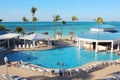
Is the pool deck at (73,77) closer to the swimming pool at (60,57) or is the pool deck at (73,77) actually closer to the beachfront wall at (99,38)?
the swimming pool at (60,57)

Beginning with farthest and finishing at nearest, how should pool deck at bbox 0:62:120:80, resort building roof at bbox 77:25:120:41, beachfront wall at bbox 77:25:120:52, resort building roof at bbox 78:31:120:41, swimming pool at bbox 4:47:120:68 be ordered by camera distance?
1. resort building roof at bbox 77:25:120:41
2. resort building roof at bbox 78:31:120:41
3. beachfront wall at bbox 77:25:120:52
4. swimming pool at bbox 4:47:120:68
5. pool deck at bbox 0:62:120:80

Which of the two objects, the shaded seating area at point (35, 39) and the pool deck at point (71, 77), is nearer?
the pool deck at point (71, 77)

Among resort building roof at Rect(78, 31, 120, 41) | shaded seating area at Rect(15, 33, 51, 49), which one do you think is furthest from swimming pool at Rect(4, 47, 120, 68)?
resort building roof at Rect(78, 31, 120, 41)

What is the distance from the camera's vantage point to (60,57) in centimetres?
3153

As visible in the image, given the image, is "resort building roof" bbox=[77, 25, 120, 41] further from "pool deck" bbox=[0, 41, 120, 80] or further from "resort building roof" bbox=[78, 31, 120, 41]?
"pool deck" bbox=[0, 41, 120, 80]

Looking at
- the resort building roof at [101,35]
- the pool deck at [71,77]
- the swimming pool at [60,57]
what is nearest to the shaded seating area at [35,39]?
the swimming pool at [60,57]

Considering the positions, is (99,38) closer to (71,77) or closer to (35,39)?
(35,39)

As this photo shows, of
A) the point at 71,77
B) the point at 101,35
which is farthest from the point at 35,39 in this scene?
the point at 71,77

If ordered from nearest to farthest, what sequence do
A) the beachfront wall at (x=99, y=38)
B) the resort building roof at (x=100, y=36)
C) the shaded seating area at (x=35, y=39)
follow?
the beachfront wall at (x=99, y=38), the resort building roof at (x=100, y=36), the shaded seating area at (x=35, y=39)

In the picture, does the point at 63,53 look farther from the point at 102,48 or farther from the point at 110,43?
the point at 110,43

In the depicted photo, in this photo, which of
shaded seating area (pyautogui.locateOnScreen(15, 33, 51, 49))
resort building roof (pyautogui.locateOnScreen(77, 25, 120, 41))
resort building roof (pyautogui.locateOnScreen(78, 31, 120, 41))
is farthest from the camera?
shaded seating area (pyautogui.locateOnScreen(15, 33, 51, 49))

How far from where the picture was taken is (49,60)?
1163 inches

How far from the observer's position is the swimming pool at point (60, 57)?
27.6 meters

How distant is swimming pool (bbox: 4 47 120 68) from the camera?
27578 mm
